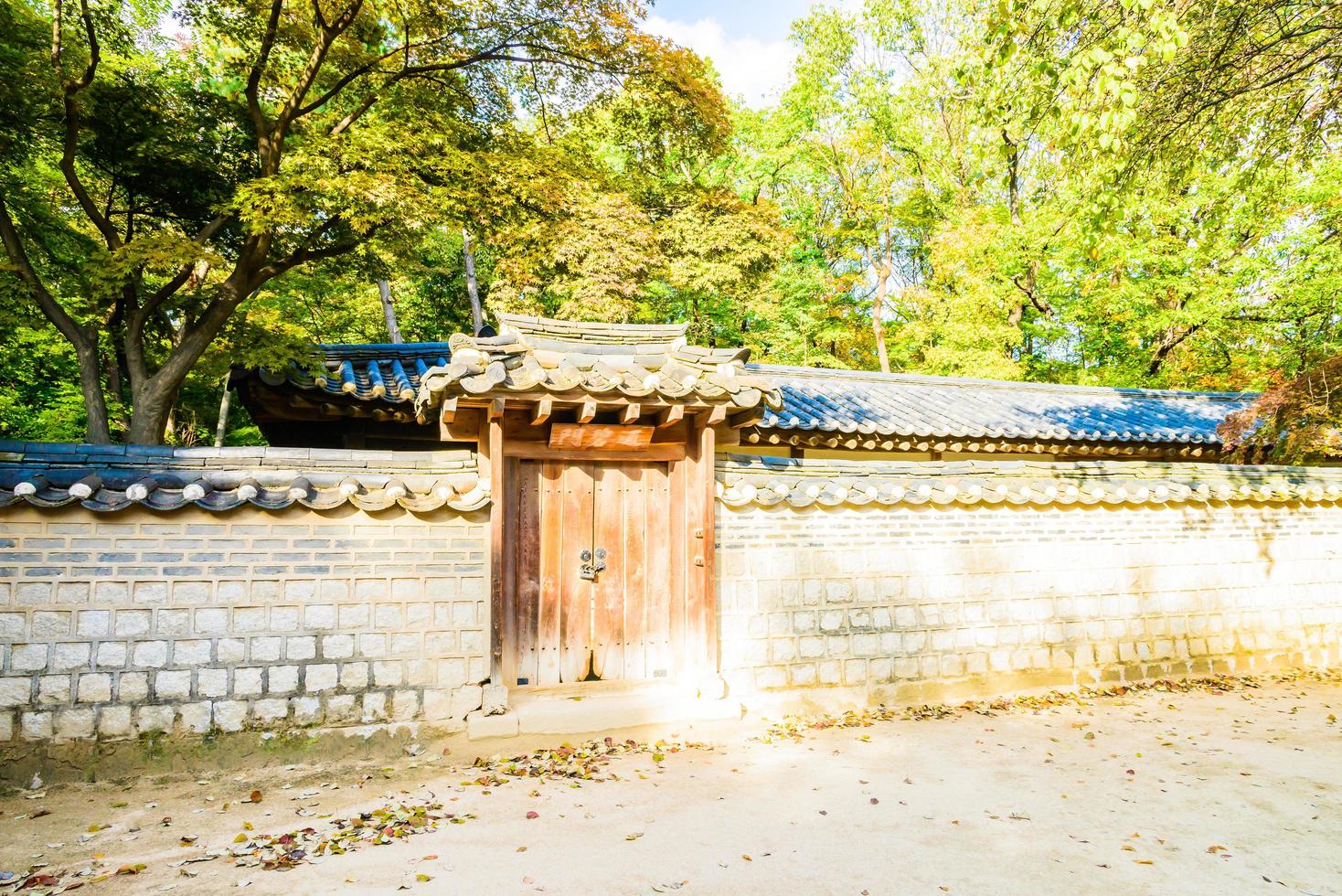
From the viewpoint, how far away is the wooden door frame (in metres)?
5.47

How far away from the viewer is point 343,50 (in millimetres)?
9531

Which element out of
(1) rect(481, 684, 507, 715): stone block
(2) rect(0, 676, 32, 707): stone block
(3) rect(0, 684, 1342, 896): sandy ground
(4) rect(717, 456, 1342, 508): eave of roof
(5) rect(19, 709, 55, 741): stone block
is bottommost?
(3) rect(0, 684, 1342, 896): sandy ground

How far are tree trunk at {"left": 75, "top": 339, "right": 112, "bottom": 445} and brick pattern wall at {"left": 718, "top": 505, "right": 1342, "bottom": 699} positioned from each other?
306 inches

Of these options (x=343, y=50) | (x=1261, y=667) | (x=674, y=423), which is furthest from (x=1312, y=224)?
(x=343, y=50)

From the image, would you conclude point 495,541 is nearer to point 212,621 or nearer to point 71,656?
point 212,621

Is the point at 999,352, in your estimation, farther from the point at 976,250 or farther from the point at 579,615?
the point at 579,615

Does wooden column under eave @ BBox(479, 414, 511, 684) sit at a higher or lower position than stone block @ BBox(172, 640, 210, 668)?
higher

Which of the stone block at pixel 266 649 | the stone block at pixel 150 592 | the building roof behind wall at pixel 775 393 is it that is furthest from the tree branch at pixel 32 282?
the stone block at pixel 266 649

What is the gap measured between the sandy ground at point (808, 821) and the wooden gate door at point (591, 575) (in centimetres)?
95

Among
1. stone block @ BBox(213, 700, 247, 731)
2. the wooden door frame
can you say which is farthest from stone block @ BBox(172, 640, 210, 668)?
the wooden door frame

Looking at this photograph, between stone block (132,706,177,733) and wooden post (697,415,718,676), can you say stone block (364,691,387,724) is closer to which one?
stone block (132,706,177,733)

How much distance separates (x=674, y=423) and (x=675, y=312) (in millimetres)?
13111

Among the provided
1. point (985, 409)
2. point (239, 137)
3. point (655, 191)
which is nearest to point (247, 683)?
point (239, 137)

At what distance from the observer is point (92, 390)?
846 centimetres
